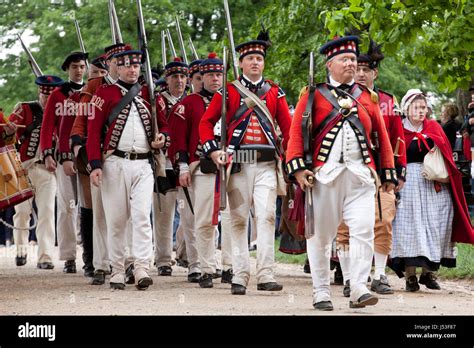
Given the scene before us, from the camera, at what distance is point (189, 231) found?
1439cm

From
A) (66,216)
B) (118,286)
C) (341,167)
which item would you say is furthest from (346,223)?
(66,216)

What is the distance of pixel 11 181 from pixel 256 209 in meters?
2.54

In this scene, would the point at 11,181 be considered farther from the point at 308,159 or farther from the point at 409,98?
the point at 409,98

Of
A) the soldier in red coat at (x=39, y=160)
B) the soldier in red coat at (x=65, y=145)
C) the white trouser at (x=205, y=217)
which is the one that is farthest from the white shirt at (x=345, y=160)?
the soldier in red coat at (x=39, y=160)

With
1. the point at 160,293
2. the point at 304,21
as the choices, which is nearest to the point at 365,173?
the point at 160,293

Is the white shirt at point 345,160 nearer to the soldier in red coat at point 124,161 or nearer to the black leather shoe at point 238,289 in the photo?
the black leather shoe at point 238,289

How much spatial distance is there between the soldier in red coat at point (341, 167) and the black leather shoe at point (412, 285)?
2525mm

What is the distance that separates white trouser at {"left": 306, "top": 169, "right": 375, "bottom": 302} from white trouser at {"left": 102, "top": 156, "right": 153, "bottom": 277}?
2.24m

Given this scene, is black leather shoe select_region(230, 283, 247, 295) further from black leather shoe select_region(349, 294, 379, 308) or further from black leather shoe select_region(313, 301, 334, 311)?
black leather shoe select_region(349, 294, 379, 308)

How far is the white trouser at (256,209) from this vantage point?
11.8 metres

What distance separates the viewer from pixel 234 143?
1184cm
